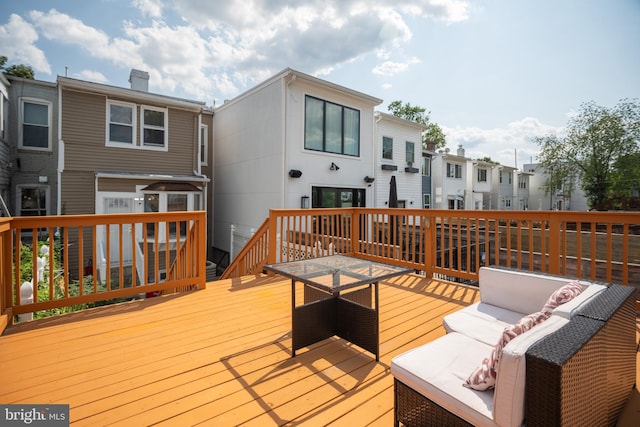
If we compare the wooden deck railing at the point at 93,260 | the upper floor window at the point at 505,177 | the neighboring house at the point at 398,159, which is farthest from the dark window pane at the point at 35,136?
the upper floor window at the point at 505,177

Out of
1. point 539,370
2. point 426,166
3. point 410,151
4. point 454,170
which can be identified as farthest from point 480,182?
point 539,370

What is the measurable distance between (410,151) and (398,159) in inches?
40.4

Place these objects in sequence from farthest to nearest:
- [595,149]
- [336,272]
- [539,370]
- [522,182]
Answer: [522,182] → [595,149] → [336,272] → [539,370]

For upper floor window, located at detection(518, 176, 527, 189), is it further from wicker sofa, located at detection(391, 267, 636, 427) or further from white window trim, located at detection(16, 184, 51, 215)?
white window trim, located at detection(16, 184, 51, 215)

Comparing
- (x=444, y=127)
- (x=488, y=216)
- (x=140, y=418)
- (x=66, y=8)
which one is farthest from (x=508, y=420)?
(x=444, y=127)

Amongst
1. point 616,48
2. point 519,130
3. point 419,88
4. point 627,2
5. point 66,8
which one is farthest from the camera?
point 519,130

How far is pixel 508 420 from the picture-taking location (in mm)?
1049

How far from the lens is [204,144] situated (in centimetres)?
1159

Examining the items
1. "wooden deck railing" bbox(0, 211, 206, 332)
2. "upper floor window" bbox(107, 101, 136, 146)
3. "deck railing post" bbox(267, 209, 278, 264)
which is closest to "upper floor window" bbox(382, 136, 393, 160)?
"deck railing post" bbox(267, 209, 278, 264)

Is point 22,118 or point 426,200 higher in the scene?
point 22,118

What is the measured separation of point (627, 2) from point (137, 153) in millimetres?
11249

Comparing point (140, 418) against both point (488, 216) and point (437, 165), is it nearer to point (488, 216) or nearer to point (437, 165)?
point (488, 216)

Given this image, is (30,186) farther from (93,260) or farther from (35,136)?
(93,260)

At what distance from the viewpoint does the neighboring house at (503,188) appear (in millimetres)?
24011
